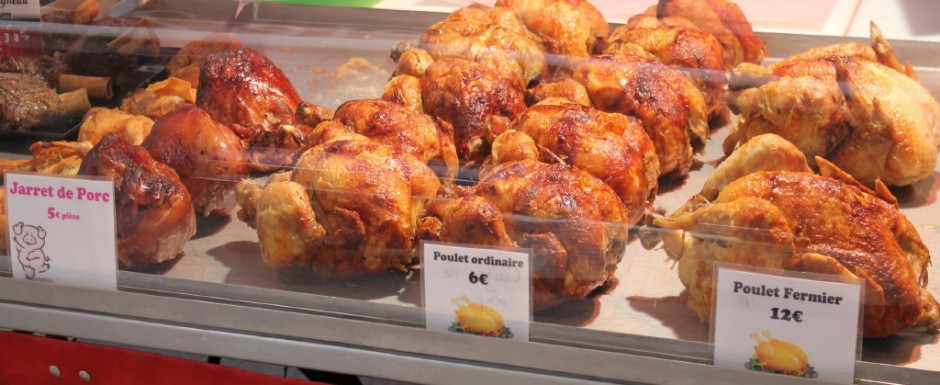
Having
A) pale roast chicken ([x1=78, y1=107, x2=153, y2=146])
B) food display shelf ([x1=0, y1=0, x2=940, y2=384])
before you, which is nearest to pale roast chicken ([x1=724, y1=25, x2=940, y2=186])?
food display shelf ([x1=0, y1=0, x2=940, y2=384])

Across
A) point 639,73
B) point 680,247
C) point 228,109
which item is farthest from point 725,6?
point 228,109

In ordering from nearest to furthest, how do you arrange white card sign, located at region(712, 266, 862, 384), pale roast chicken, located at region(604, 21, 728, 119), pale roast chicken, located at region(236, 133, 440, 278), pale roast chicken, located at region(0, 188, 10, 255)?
white card sign, located at region(712, 266, 862, 384) → pale roast chicken, located at region(236, 133, 440, 278) → pale roast chicken, located at region(0, 188, 10, 255) → pale roast chicken, located at region(604, 21, 728, 119)

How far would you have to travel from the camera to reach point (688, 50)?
220 cm

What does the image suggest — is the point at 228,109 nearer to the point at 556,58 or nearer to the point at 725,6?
the point at 556,58

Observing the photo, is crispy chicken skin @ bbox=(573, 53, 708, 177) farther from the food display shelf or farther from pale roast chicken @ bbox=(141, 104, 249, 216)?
pale roast chicken @ bbox=(141, 104, 249, 216)

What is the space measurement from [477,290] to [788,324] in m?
0.44

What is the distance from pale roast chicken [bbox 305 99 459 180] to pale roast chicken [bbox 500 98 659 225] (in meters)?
0.13

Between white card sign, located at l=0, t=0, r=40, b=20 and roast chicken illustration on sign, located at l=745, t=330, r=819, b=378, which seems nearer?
roast chicken illustration on sign, located at l=745, t=330, r=819, b=378

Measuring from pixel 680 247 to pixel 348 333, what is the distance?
541 mm

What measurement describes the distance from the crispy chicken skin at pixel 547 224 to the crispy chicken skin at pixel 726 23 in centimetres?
84

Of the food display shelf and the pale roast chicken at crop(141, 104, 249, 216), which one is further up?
the pale roast chicken at crop(141, 104, 249, 216)

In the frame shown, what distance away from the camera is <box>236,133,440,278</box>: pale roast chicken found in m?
1.65

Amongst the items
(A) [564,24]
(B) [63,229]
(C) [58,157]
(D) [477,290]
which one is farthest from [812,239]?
(C) [58,157]

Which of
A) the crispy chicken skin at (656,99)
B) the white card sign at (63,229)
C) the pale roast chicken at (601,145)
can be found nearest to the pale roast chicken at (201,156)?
the white card sign at (63,229)
